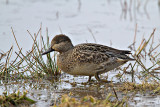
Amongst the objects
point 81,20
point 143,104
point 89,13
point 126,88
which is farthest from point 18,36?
point 143,104

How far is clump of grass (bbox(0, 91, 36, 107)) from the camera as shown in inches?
179

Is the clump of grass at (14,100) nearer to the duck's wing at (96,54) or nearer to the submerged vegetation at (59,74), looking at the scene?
the submerged vegetation at (59,74)

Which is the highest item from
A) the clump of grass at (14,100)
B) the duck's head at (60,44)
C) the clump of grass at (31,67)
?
the duck's head at (60,44)

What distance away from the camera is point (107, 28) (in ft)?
33.5

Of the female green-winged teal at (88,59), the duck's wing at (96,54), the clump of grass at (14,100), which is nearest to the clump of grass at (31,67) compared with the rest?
the female green-winged teal at (88,59)

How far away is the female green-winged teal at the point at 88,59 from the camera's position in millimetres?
6047

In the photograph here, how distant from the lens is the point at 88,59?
6.04 meters

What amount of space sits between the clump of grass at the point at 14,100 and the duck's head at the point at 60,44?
181cm

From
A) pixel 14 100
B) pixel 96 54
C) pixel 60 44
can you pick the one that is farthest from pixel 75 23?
pixel 14 100

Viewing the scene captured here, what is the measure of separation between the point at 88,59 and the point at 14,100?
6.04 feet

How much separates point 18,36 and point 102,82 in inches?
148

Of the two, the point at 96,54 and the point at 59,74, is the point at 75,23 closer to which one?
the point at 59,74

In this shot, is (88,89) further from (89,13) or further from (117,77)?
(89,13)

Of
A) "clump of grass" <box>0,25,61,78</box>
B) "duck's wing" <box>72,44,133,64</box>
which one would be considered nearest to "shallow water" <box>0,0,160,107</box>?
"clump of grass" <box>0,25,61,78</box>
